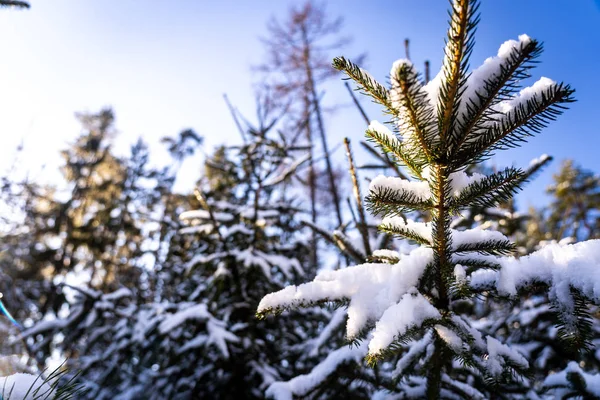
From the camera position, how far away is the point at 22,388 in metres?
1.07

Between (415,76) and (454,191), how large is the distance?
45 cm

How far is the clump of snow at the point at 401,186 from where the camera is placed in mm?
1004

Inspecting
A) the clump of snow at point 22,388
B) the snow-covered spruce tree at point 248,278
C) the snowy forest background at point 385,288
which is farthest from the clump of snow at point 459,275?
the snow-covered spruce tree at point 248,278

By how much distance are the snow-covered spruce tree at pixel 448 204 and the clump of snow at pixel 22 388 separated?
75 cm

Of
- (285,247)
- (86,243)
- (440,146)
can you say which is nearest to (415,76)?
(440,146)

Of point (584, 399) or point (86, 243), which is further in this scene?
point (86, 243)

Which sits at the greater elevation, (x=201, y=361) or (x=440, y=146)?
(x=440, y=146)

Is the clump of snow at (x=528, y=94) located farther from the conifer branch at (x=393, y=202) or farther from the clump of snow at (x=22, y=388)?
the clump of snow at (x=22, y=388)

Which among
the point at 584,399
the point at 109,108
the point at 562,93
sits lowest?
the point at 584,399

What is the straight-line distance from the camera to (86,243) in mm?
11422

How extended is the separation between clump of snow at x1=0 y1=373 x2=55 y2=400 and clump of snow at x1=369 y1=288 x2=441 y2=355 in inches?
41.0

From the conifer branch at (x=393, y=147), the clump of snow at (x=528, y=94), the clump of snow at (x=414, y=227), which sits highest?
the clump of snow at (x=528, y=94)

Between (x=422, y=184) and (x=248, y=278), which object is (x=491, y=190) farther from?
(x=248, y=278)

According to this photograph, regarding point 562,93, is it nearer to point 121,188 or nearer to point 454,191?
point 454,191
